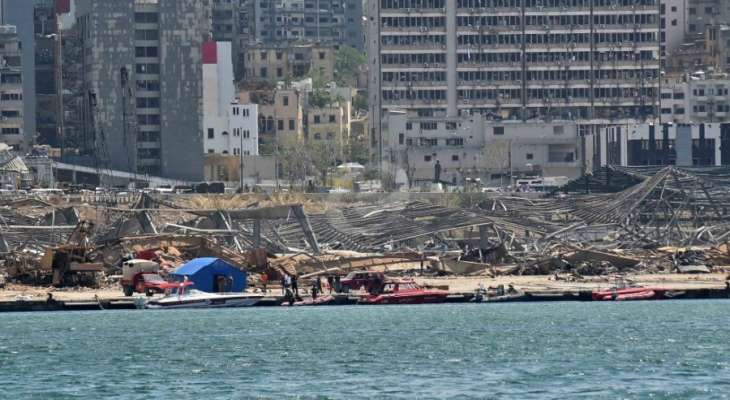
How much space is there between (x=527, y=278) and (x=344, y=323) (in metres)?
24.2

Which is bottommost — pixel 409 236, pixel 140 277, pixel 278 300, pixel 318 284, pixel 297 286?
pixel 278 300

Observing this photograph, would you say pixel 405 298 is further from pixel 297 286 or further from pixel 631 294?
pixel 631 294

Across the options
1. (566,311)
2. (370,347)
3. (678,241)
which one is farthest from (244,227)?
(370,347)

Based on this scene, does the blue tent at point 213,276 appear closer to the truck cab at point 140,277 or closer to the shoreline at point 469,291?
the truck cab at point 140,277

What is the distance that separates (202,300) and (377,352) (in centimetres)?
2667

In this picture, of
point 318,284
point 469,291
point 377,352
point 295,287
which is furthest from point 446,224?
point 377,352

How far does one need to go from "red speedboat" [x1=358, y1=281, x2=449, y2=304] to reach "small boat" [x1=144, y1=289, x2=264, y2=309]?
6.11 m

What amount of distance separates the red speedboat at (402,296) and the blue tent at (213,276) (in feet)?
26.4

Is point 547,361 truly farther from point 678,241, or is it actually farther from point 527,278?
point 678,241

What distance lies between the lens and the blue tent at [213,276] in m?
131

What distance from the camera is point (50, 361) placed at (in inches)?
4028

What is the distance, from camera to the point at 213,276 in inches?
5192

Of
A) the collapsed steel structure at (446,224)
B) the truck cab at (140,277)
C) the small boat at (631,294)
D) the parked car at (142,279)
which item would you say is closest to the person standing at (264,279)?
the parked car at (142,279)

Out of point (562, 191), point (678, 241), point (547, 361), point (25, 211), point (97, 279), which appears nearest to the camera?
point (547, 361)
